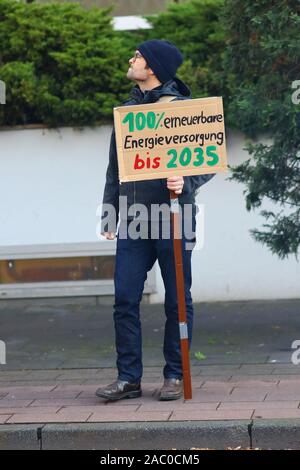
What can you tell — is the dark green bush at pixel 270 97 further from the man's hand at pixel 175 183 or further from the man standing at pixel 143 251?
the man's hand at pixel 175 183

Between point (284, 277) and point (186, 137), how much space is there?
4.25 m

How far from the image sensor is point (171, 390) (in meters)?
6.45

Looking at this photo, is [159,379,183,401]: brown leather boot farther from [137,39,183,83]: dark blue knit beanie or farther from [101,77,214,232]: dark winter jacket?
[137,39,183,83]: dark blue knit beanie

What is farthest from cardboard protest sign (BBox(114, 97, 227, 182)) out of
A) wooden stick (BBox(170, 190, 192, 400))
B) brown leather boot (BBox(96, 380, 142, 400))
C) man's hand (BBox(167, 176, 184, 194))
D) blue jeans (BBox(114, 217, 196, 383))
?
brown leather boot (BBox(96, 380, 142, 400))

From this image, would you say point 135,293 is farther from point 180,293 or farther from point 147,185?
point 147,185

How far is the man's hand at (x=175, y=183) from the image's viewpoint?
6.20 m

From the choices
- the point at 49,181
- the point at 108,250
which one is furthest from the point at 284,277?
the point at 49,181

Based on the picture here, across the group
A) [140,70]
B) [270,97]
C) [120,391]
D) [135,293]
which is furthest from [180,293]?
[270,97]

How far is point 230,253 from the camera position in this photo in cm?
1030

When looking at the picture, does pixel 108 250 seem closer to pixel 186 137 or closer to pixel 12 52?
pixel 12 52

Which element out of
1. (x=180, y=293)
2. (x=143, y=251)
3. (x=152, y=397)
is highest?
(x=143, y=251)

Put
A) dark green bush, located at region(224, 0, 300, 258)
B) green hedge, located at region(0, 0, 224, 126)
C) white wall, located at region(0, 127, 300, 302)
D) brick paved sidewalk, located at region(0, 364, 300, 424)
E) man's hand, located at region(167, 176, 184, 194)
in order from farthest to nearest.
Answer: white wall, located at region(0, 127, 300, 302)
green hedge, located at region(0, 0, 224, 126)
dark green bush, located at region(224, 0, 300, 258)
man's hand, located at region(167, 176, 184, 194)
brick paved sidewalk, located at region(0, 364, 300, 424)

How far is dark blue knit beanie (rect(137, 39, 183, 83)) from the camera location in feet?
21.1

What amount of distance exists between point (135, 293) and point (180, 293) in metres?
0.32
